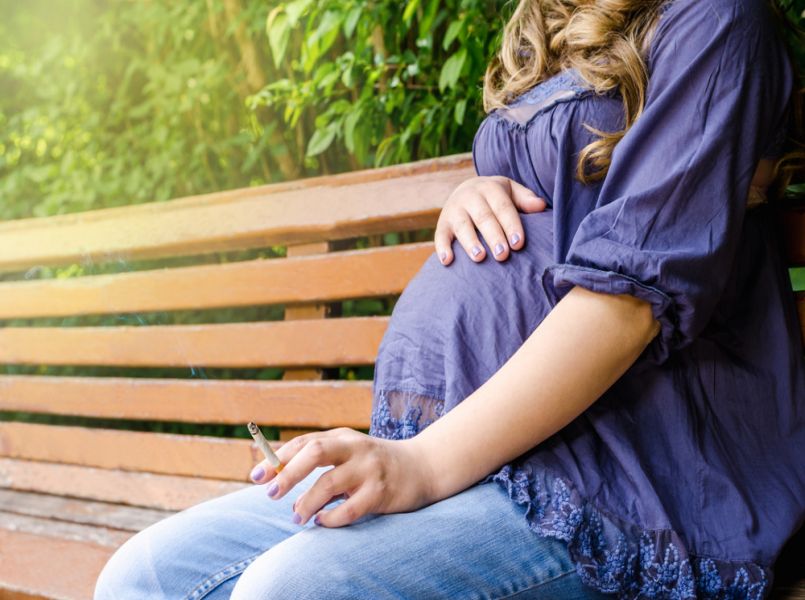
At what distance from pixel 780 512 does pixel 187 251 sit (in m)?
1.86

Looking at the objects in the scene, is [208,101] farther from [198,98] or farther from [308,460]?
[308,460]

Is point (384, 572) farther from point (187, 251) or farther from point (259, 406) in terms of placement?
point (187, 251)

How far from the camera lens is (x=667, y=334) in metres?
1.13

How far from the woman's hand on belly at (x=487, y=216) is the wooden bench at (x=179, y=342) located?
1.78ft

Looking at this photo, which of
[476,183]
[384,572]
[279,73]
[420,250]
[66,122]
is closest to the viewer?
[384,572]

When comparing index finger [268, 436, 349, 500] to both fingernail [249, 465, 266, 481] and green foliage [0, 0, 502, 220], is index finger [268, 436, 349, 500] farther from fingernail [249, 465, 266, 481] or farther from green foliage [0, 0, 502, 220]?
green foliage [0, 0, 502, 220]

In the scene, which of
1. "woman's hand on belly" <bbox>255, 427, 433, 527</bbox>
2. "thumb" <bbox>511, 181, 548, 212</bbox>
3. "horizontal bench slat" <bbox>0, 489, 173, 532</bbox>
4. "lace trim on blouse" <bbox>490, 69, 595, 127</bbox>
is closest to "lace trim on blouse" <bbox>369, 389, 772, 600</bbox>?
"woman's hand on belly" <bbox>255, 427, 433, 527</bbox>

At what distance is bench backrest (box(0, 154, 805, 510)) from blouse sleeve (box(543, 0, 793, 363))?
82 centimetres

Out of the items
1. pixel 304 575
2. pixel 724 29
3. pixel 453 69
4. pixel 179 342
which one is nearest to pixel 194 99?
pixel 179 342

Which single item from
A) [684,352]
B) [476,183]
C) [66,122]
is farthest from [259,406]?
[66,122]

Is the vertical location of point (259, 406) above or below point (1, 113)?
below

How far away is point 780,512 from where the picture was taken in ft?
3.86

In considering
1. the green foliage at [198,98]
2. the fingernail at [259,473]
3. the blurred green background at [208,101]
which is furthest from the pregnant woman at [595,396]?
the green foliage at [198,98]

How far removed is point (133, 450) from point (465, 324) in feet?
5.83
